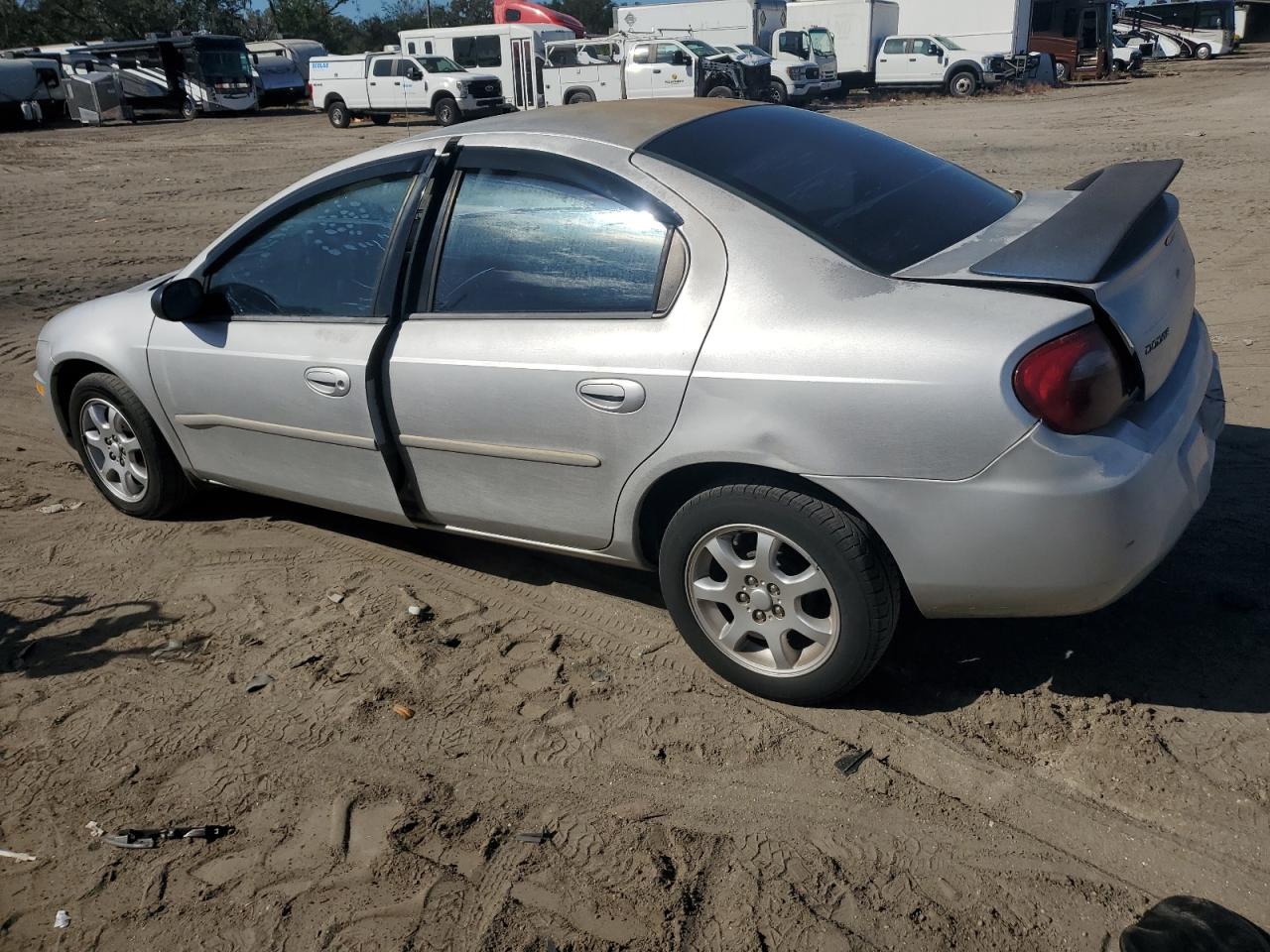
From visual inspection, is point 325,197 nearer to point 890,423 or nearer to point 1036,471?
point 890,423

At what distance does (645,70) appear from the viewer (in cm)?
2645

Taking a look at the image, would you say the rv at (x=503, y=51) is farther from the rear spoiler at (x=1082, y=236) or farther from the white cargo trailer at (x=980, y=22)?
the rear spoiler at (x=1082, y=236)

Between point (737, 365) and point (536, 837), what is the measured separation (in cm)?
134

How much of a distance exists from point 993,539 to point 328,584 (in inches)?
101

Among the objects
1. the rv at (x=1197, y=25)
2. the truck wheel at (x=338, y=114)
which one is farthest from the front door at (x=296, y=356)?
the rv at (x=1197, y=25)

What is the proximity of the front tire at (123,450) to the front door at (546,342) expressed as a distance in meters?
1.53

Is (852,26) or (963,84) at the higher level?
(852,26)

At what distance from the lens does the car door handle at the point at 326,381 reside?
368 centimetres

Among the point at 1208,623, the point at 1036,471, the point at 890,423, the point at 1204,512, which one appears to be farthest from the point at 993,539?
the point at 1204,512

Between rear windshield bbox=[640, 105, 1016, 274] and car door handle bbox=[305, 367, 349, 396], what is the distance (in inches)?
50.5

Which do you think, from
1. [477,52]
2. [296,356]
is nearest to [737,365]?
[296,356]

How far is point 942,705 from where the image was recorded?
10.4ft

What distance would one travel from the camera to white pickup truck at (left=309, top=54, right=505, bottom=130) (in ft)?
88.4

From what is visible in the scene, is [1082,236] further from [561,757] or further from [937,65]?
[937,65]
